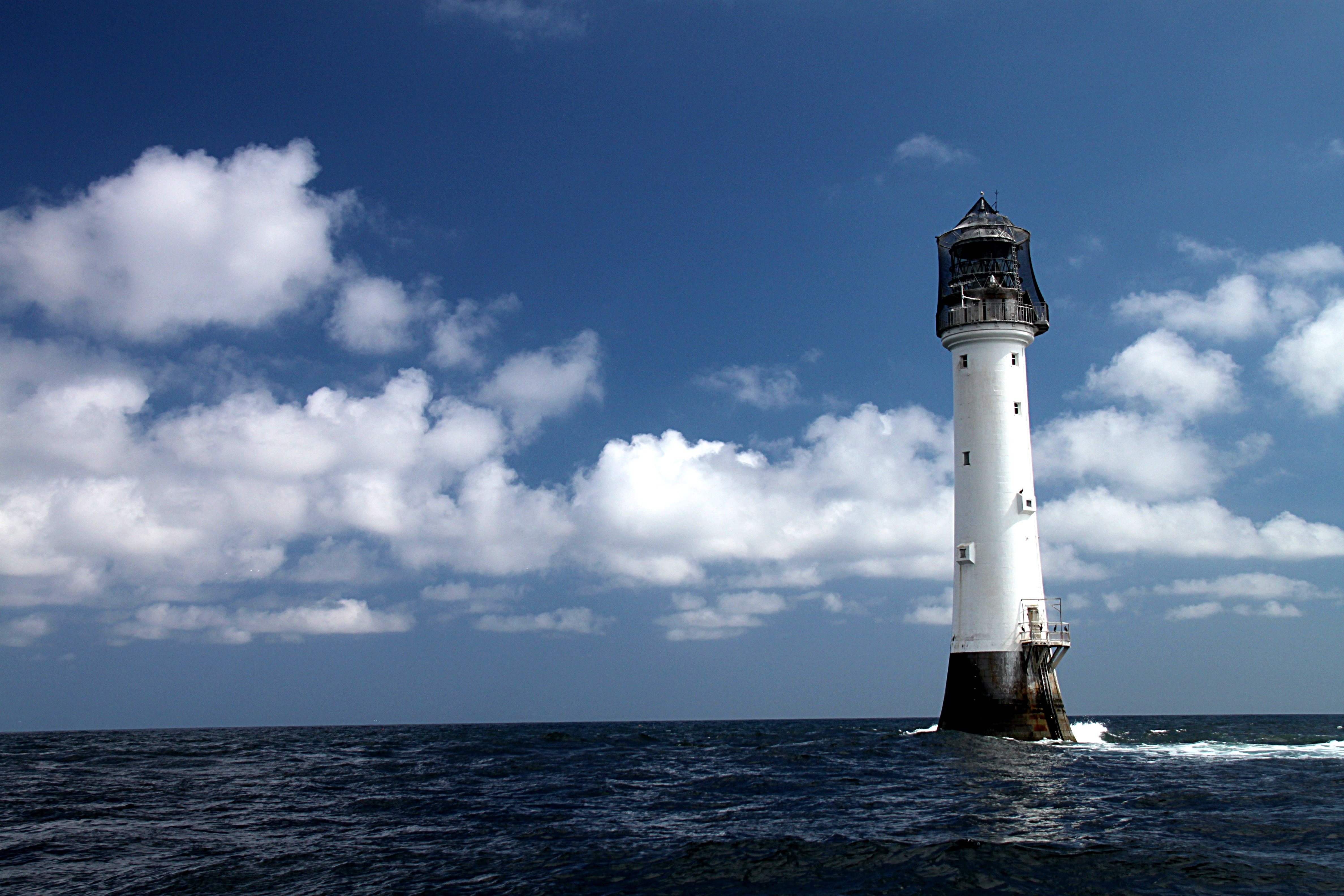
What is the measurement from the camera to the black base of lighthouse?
41.6 metres

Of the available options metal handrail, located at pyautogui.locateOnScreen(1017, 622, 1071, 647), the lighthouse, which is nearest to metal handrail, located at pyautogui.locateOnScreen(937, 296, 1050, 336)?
the lighthouse

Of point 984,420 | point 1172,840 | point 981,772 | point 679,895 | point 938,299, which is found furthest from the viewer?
point 938,299

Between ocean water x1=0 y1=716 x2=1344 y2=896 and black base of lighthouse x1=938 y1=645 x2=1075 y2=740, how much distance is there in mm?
1573

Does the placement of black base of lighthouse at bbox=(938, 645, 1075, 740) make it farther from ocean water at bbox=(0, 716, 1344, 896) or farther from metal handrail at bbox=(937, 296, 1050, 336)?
metal handrail at bbox=(937, 296, 1050, 336)

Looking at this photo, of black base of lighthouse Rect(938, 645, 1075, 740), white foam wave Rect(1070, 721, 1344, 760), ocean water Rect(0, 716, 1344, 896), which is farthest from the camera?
black base of lighthouse Rect(938, 645, 1075, 740)

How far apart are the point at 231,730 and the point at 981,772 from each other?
112780 millimetres

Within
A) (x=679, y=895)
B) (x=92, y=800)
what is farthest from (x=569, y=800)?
(x=92, y=800)

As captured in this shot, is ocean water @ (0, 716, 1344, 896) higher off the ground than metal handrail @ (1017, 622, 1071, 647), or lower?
lower

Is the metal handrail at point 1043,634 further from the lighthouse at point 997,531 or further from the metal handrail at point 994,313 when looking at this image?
the metal handrail at point 994,313

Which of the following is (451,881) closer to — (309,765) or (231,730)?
(309,765)

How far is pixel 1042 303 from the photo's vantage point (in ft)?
155

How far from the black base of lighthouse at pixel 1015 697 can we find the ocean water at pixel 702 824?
157 cm

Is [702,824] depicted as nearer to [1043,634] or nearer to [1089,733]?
[1043,634]

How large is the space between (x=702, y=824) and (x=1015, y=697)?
24.6 m
